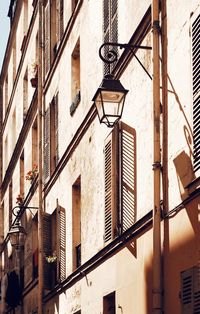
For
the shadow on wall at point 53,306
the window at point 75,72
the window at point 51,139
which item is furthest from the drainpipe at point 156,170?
the window at point 51,139

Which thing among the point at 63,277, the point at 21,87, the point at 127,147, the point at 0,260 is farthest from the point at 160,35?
the point at 0,260

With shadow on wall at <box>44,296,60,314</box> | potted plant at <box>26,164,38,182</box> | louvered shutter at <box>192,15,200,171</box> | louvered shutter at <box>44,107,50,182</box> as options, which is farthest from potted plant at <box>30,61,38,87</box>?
louvered shutter at <box>192,15,200,171</box>

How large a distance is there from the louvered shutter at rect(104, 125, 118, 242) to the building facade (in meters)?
0.02

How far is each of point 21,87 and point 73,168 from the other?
1231 centimetres

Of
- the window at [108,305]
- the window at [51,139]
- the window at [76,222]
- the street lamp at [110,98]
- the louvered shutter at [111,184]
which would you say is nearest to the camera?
the street lamp at [110,98]

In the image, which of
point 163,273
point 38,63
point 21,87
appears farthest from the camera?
point 21,87

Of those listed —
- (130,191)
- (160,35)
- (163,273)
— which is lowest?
(163,273)

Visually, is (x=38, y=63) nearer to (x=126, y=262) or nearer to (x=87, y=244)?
(x=87, y=244)

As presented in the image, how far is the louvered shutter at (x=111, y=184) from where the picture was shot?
50.6 ft

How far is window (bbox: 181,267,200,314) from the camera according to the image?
10930 mm

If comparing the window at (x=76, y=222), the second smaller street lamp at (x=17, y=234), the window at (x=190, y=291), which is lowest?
the window at (x=190, y=291)

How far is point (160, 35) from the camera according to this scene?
12.9m

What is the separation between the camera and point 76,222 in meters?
20.0

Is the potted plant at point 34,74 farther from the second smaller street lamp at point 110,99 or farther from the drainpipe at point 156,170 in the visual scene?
the drainpipe at point 156,170
